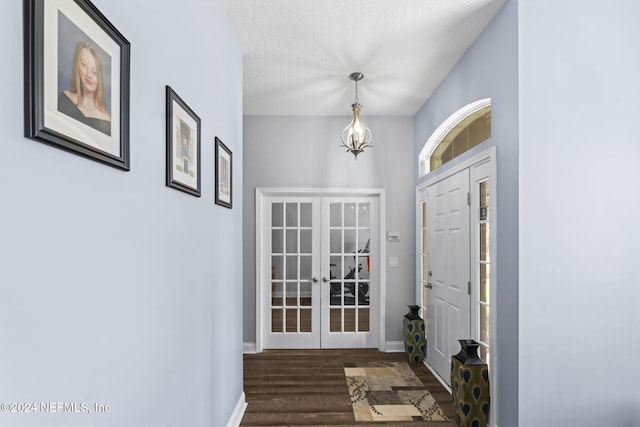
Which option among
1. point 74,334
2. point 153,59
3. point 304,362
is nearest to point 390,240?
point 304,362

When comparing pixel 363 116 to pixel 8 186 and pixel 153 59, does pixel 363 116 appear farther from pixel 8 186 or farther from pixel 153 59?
pixel 8 186

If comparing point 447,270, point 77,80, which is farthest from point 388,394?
point 77,80

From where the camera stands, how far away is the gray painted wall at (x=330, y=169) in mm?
4613

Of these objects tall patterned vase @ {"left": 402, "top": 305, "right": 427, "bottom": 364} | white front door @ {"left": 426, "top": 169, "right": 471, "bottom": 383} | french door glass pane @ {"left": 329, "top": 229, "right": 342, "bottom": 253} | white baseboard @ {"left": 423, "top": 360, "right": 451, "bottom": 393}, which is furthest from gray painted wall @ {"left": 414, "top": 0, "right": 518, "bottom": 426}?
french door glass pane @ {"left": 329, "top": 229, "right": 342, "bottom": 253}

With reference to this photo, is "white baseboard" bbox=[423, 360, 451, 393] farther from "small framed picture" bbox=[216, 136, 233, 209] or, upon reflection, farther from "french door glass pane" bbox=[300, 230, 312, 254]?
"small framed picture" bbox=[216, 136, 233, 209]

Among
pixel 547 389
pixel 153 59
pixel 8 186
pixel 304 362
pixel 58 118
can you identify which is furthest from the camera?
pixel 304 362

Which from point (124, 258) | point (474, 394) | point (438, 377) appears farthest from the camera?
point (438, 377)

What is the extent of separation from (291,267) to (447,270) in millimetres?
1933

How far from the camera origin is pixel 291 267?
186 inches

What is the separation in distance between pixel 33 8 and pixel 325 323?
437 cm

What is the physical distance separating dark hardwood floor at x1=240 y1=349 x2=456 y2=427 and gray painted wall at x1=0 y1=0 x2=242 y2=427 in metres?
0.78

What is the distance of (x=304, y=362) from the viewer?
4.18 meters

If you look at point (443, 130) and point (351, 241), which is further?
point (351, 241)

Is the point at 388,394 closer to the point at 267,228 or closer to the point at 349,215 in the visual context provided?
the point at 349,215
